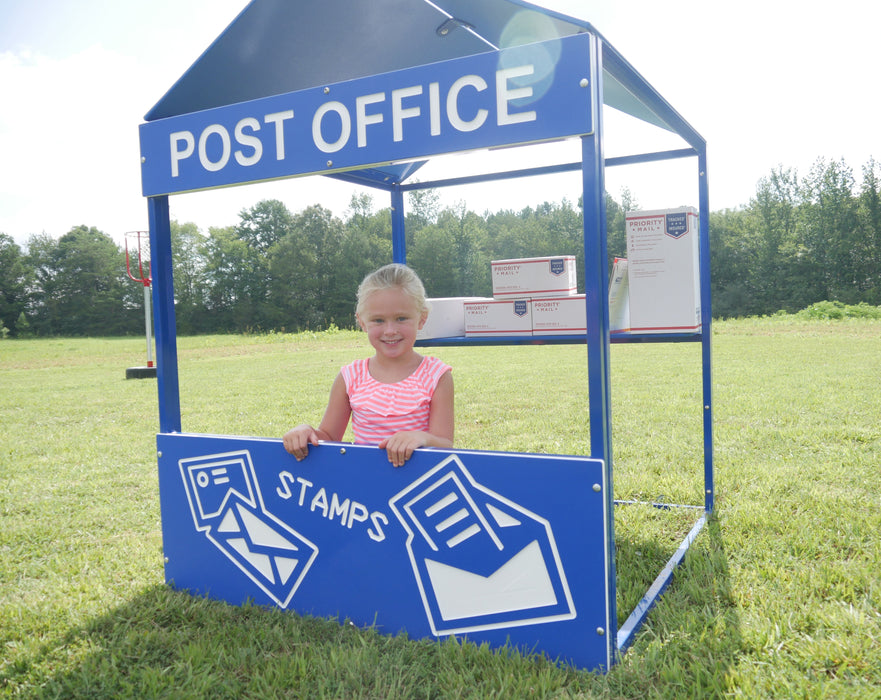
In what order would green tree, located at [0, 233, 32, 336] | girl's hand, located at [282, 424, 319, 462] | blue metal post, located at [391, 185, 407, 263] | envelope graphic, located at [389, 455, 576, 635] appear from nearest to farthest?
envelope graphic, located at [389, 455, 576, 635] < girl's hand, located at [282, 424, 319, 462] < blue metal post, located at [391, 185, 407, 263] < green tree, located at [0, 233, 32, 336]

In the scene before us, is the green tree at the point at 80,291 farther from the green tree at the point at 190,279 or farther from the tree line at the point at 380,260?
the green tree at the point at 190,279

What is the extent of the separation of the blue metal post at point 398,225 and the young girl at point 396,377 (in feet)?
4.34

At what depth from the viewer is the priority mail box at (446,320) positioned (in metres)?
3.51

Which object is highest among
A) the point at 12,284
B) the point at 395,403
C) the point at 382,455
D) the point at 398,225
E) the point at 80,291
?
the point at 12,284

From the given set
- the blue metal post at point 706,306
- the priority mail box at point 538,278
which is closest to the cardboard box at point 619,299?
the priority mail box at point 538,278

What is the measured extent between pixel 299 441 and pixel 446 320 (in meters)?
1.43

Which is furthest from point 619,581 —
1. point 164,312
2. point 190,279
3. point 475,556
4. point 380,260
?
point 190,279

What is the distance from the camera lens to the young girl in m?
2.42

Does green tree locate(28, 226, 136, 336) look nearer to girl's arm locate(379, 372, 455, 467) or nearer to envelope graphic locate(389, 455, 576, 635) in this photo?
girl's arm locate(379, 372, 455, 467)

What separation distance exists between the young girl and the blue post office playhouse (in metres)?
0.27

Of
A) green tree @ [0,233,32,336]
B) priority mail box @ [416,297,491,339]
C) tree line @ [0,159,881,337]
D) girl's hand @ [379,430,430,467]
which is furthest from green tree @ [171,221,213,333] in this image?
girl's hand @ [379,430,430,467]

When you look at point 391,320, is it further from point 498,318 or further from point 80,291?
point 80,291

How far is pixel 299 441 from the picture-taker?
90.5 inches

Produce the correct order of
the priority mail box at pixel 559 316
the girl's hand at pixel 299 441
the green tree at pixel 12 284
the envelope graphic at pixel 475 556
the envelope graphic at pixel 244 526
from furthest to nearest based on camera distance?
1. the green tree at pixel 12 284
2. the priority mail box at pixel 559 316
3. the envelope graphic at pixel 244 526
4. the girl's hand at pixel 299 441
5. the envelope graphic at pixel 475 556
